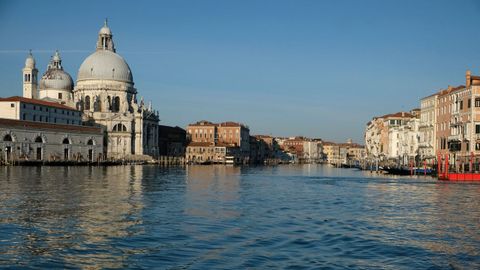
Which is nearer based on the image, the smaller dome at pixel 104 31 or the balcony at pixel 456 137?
the balcony at pixel 456 137

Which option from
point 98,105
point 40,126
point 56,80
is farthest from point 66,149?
point 56,80

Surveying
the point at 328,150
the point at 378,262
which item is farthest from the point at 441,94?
the point at 328,150

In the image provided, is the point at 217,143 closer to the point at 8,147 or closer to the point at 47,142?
the point at 47,142

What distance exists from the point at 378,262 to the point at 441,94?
44271mm

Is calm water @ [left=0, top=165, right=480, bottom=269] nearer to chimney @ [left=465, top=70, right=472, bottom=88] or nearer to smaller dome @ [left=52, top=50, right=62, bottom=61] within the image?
chimney @ [left=465, top=70, right=472, bottom=88]

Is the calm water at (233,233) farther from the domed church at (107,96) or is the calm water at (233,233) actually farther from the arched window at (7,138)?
the domed church at (107,96)

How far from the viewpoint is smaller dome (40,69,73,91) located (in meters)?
94.2

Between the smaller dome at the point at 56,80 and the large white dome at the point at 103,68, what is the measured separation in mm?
3064

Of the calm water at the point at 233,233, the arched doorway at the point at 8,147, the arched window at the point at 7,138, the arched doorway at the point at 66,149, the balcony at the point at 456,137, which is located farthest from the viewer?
the arched doorway at the point at 66,149

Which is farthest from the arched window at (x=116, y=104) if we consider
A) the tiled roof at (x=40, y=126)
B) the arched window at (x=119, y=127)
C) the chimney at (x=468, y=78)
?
the chimney at (x=468, y=78)

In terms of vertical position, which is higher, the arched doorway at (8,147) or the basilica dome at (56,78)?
the basilica dome at (56,78)

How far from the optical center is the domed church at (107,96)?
88.6 meters

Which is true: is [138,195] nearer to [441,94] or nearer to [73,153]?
[441,94]

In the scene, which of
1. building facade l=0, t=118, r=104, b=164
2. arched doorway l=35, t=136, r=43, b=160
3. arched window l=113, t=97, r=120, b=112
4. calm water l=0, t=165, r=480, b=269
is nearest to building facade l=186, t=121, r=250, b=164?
arched window l=113, t=97, r=120, b=112
